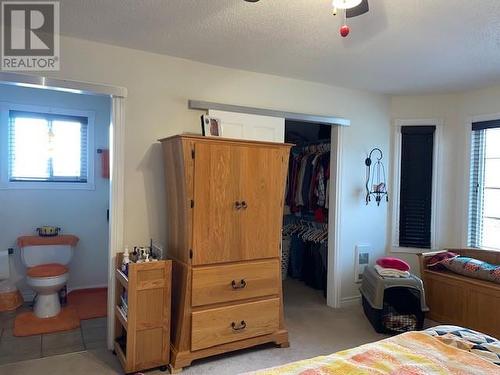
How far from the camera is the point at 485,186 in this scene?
372 centimetres

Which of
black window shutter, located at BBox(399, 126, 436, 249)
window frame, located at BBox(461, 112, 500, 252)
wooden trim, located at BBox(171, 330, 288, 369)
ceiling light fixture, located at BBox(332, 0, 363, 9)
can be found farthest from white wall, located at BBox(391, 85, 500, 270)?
ceiling light fixture, located at BBox(332, 0, 363, 9)

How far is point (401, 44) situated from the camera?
256 centimetres

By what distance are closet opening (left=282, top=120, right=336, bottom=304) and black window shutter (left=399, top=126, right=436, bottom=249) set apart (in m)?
0.86

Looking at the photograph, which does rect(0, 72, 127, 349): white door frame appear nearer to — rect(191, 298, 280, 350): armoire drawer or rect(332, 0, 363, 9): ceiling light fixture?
rect(191, 298, 280, 350): armoire drawer

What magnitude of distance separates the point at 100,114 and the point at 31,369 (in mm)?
2682

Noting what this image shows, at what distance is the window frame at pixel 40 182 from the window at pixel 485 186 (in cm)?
418

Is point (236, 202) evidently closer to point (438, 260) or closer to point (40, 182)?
A: point (438, 260)

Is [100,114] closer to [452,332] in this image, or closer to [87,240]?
[87,240]

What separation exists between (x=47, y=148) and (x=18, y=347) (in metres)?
2.07

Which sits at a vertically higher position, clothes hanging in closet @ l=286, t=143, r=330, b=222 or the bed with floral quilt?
clothes hanging in closet @ l=286, t=143, r=330, b=222

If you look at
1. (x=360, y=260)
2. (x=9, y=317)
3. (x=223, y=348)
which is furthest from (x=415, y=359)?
(x=9, y=317)

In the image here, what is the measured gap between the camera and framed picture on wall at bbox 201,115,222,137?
2.93 m

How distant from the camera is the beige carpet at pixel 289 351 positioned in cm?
251

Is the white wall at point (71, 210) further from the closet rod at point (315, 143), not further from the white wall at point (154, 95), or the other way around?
the closet rod at point (315, 143)
